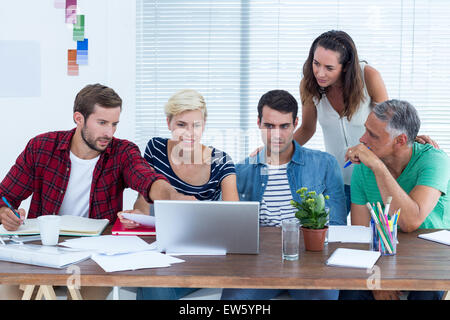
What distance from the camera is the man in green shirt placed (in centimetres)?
200

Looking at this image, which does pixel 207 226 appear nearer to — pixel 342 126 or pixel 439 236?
pixel 439 236

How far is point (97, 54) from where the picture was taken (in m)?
3.56

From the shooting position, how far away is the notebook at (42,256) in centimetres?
143

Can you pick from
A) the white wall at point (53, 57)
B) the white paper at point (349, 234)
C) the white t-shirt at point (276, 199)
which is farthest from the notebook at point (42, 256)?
the white wall at point (53, 57)

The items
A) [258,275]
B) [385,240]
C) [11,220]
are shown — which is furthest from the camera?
[11,220]

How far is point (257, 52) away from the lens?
366 centimetres

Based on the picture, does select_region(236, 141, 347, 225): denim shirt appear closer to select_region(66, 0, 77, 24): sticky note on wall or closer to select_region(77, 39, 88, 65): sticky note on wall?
select_region(77, 39, 88, 65): sticky note on wall

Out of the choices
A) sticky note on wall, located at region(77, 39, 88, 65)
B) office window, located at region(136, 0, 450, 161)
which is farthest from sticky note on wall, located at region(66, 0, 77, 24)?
office window, located at region(136, 0, 450, 161)

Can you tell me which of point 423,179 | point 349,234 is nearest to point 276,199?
point 349,234

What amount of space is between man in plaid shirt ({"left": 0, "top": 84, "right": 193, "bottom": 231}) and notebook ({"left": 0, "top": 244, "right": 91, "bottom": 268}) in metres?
0.69

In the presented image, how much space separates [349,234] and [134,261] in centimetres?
82

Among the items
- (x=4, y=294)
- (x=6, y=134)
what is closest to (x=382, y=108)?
(x=4, y=294)

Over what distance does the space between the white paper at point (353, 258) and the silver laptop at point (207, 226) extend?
250 millimetres
